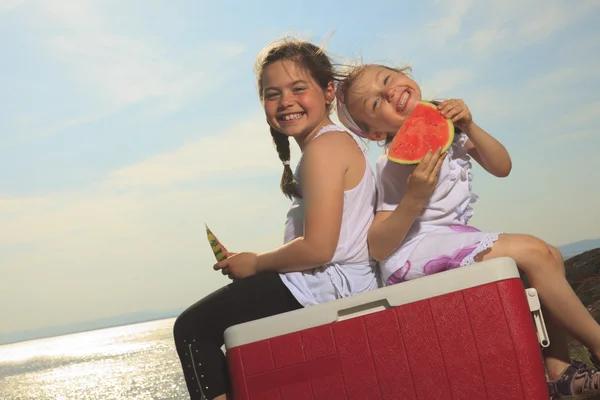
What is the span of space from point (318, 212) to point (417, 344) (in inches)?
24.0

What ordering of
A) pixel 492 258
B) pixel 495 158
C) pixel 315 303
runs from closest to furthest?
pixel 492 258
pixel 315 303
pixel 495 158

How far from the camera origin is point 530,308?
7.80 ft

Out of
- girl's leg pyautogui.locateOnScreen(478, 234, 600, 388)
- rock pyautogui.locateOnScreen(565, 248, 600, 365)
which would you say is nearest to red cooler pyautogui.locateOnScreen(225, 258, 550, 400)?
girl's leg pyautogui.locateOnScreen(478, 234, 600, 388)

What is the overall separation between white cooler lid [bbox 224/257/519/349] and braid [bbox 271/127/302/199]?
66cm

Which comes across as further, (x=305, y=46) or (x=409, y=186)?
(x=305, y=46)

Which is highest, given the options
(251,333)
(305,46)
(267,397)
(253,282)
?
(305,46)

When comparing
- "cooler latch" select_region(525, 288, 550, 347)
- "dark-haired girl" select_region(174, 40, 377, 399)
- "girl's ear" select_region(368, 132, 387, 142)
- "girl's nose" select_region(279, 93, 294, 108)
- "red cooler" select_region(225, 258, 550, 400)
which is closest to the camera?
"red cooler" select_region(225, 258, 550, 400)

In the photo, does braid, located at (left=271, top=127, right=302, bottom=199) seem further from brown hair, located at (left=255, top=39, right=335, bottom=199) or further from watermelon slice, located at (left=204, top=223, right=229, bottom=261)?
watermelon slice, located at (left=204, top=223, right=229, bottom=261)

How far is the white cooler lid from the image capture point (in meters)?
2.30

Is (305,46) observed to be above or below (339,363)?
above

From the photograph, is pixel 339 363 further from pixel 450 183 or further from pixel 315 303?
pixel 450 183

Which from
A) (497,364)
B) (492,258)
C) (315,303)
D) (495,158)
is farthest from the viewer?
(495,158)

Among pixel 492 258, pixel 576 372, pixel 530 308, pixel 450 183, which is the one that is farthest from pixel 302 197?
pixel 576 372

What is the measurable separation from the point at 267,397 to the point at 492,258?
92 cm
